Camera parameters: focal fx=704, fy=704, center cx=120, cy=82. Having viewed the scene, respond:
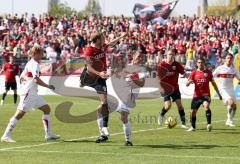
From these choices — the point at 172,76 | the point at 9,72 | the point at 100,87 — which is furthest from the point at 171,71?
the point at 9,72

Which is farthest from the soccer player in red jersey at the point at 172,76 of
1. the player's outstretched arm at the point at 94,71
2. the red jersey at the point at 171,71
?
the player's outstretched arm at the point at 94,71

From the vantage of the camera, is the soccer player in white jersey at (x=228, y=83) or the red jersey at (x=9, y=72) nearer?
the soccer player in white jersey at (x=228, y=83)

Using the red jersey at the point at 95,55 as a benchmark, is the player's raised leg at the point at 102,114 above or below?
below

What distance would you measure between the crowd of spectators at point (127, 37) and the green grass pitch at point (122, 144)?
16.1 m

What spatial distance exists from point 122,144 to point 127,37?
85.0 ft

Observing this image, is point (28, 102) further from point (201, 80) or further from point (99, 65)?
point (201, 80)

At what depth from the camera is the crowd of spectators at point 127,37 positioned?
39781 millimetres

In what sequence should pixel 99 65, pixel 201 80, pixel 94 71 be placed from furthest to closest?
1. pixel 201 80
2. pixel 99 65
3. pixel 94 71

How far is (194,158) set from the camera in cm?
1349

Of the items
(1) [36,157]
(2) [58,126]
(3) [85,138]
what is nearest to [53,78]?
(2) [58,126]

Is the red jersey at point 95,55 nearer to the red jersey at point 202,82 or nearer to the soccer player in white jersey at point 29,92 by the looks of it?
the soccer player in white jersey at point 29,92

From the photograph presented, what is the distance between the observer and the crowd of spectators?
131 ft

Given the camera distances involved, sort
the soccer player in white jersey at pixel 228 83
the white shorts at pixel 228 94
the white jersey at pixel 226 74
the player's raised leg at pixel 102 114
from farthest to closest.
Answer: the white shorts at pixel 228 94
the white jersey at pixel 226 74
the soccer player in white jersey at pixel 228 83
the player's raised leg at pixel 102 114

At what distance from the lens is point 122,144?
15828 millimetres
